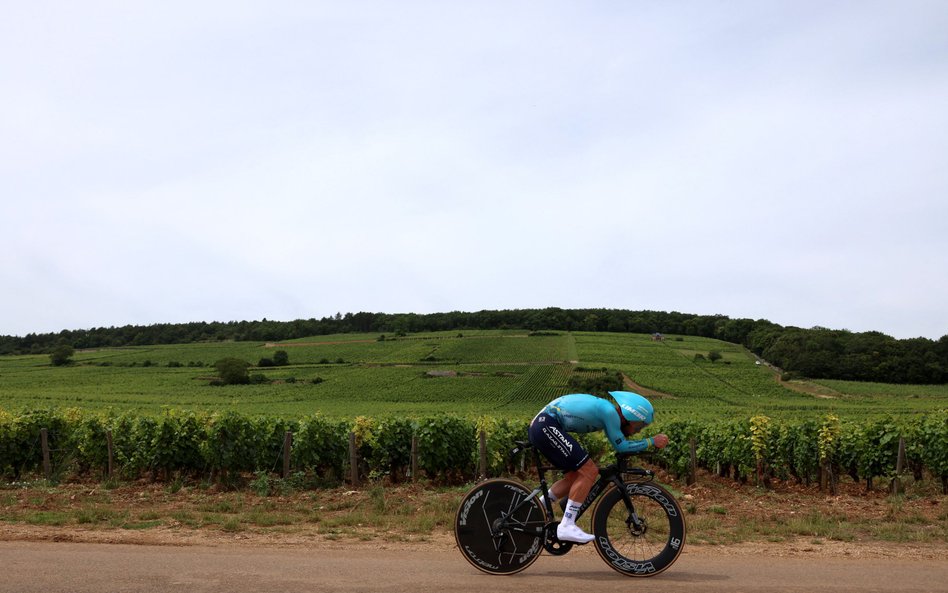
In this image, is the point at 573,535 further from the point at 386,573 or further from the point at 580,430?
the point at 386,573

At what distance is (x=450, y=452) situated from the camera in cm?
1838

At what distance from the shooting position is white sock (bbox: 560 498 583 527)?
22.5ft

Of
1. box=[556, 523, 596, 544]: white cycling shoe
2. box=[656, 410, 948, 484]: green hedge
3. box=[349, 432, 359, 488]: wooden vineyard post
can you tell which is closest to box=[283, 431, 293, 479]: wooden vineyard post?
box=[349, 432, 359, 488]: wooden vineyard post

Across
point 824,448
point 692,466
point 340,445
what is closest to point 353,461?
point 340,445

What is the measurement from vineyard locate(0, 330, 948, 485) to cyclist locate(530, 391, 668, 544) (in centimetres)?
1115

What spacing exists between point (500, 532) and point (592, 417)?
145 centimetres

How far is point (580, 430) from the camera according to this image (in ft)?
22.6

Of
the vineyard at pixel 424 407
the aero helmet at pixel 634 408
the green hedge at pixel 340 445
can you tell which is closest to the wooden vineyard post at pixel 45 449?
the green hedge at pixel 340 445

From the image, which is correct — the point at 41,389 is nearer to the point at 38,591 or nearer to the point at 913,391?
the point at 38,591

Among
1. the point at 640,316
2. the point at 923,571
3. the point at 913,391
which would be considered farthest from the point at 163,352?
the point at 923,571

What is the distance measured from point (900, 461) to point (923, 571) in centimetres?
1160

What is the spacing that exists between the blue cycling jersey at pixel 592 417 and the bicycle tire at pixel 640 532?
0.58 m

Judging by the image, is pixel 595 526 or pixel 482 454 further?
pixel 482 454

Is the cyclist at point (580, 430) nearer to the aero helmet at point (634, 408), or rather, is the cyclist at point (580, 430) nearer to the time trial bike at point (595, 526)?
the aero helmet at point (634, 408)
